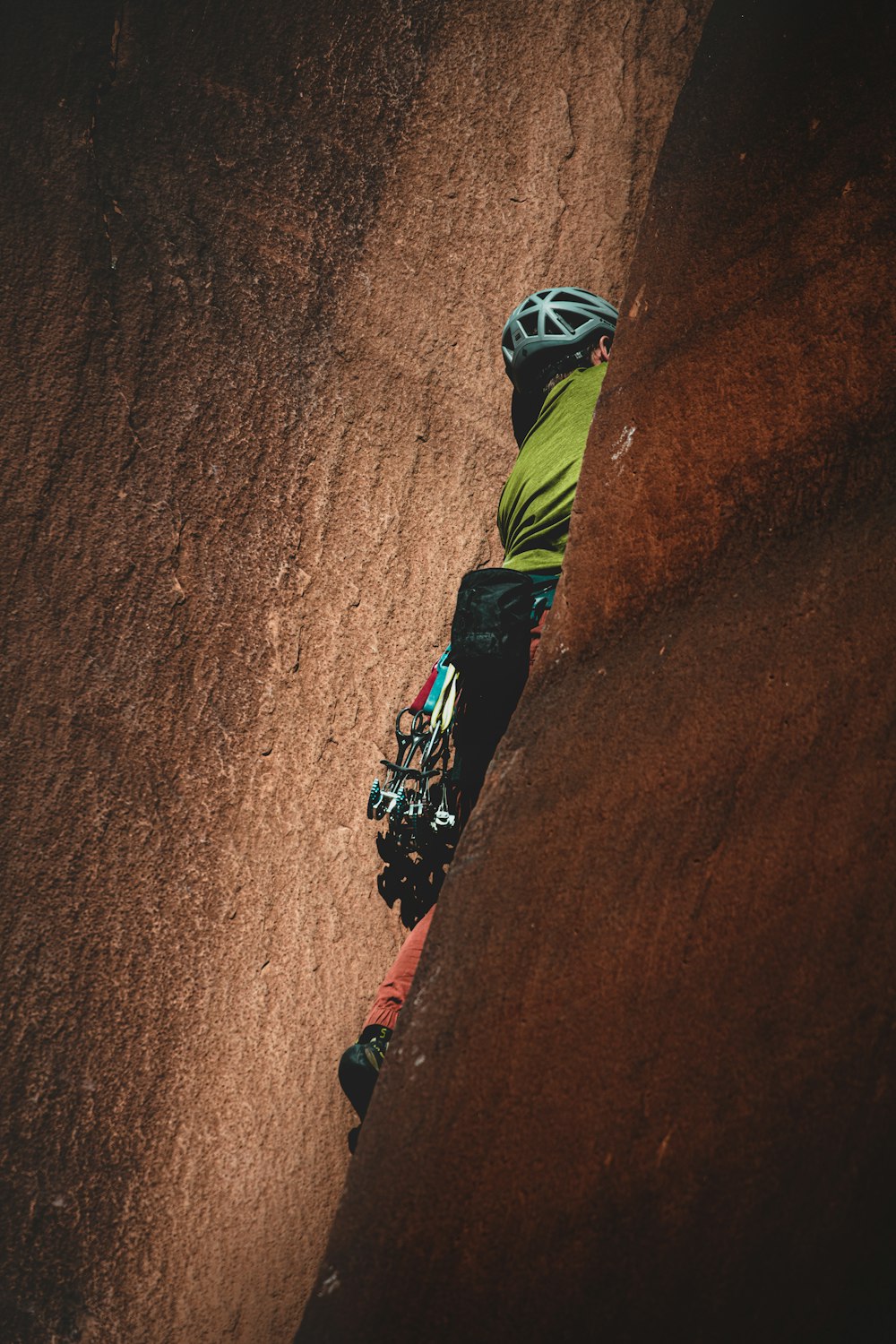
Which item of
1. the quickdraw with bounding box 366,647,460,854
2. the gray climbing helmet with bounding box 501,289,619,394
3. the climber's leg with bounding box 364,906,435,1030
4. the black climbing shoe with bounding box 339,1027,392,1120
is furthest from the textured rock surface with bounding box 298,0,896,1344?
the gray climbing helmet with bounding box 501,289,619,394

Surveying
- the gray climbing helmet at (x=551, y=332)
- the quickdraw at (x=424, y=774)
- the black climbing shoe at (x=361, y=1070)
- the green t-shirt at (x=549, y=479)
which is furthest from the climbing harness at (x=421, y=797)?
the gray climbing helmet at (x=551, y=332)

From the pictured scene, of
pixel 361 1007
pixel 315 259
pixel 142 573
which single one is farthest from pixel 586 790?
pixel 315 259

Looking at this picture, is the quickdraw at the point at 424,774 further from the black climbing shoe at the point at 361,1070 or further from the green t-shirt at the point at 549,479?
the black climbing shoe at the point at 361,1070

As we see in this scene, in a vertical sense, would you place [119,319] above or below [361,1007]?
above

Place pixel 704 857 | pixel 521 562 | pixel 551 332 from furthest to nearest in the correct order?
pixel 551 332, pixel 521 562, pixel 704 857

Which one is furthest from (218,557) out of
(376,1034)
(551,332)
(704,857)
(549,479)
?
(704,857)

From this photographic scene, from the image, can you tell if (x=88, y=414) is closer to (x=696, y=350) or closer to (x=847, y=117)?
(x=696, y=350)

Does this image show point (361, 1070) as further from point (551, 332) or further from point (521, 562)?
point (551, 332)
